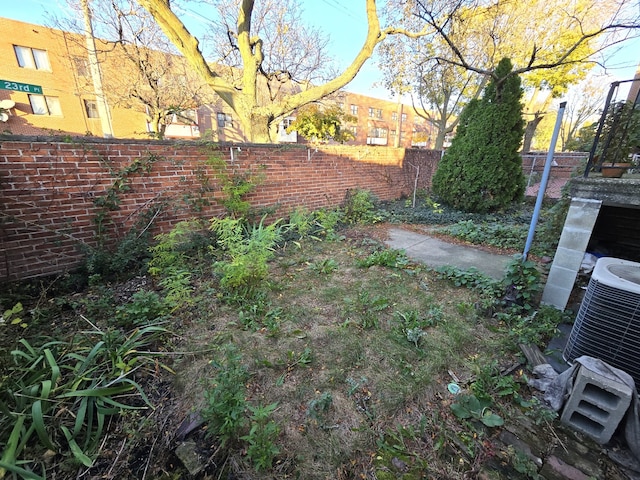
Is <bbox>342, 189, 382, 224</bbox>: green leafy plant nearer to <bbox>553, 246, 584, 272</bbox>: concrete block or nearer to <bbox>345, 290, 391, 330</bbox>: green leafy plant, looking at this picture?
<bbox>345, 290, 391, 330</bbox>: green leafy plant

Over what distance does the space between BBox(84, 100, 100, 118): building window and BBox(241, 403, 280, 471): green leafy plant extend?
2199 centimetres

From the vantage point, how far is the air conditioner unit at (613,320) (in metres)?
1.60

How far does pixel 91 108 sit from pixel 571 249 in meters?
23.5

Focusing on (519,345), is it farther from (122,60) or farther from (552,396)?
(122,60)

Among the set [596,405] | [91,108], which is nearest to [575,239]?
[596,405]

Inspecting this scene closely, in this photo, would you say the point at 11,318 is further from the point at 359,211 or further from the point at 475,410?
the point at 359,211

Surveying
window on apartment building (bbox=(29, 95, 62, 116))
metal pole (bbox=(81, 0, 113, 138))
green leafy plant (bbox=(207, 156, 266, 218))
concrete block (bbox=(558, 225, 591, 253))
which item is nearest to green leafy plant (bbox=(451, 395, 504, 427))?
concrete block (bbox=(558, 225, 591, 253))

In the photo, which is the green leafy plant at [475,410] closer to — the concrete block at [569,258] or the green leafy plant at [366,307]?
the green leafy plant at [366,307]

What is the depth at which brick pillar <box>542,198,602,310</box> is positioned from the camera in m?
2.28

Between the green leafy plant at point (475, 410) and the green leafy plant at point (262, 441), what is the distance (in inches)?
44.3

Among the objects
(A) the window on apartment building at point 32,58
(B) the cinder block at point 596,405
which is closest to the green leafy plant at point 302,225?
(B) the cinder block at point 596,405

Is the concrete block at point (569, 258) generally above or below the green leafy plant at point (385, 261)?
above

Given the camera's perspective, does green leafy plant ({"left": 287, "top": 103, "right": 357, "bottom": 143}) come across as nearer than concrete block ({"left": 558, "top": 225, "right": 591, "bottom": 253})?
No

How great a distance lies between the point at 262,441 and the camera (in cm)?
134
